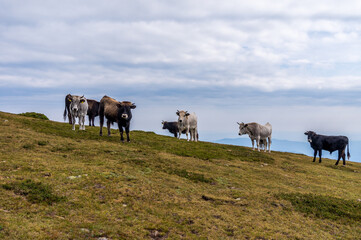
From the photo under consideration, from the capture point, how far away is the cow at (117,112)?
21.8 meters

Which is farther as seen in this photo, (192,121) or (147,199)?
(192,121)

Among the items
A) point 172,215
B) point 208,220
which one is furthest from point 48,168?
point 208,220

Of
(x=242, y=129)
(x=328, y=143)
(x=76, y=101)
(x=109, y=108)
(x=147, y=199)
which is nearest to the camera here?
(x=147, y=199)

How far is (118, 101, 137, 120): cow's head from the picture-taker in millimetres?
21331

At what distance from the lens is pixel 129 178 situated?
476 inches

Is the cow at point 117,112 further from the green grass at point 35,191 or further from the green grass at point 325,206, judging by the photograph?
the green grass at point 325,206

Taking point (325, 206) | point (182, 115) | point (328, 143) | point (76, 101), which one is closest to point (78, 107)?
point (76, 101)

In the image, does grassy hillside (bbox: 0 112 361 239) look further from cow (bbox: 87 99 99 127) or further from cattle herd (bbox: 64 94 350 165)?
cow (bbox: 87 99 99 127)

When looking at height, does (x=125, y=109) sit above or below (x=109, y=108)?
below

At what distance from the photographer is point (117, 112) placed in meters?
22.5

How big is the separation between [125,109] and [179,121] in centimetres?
1176

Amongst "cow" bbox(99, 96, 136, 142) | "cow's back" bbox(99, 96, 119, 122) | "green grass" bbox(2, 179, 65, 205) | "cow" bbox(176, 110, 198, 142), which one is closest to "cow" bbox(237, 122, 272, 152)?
"cow" bbox(176, 110, 198, 142)

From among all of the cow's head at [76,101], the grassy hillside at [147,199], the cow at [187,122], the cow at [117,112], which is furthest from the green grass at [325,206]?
the cow at [187,122]

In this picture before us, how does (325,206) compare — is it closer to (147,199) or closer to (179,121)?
(147,199)
